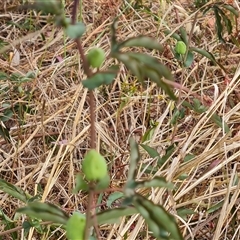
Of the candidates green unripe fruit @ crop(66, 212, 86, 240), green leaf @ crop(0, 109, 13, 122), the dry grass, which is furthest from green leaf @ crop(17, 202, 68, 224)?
green leaf @ crop(0, 109, 13, 122)

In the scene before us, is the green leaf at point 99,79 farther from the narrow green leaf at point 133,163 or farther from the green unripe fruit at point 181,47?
the green unripe fruit at point 181,47

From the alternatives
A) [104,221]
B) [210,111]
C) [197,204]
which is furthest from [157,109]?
[104,221]

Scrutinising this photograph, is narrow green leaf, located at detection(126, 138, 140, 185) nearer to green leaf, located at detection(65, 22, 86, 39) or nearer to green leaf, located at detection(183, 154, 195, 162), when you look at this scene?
green leaf, located at detection(65, 22, 86, 39)

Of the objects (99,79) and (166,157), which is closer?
(99,79)

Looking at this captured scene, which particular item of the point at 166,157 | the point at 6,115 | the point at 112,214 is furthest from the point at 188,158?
the point at 112,214

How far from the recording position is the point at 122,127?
1.44 m

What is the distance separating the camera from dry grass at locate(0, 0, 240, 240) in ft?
3.77

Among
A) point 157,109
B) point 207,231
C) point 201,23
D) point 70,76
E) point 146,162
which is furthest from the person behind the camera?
point 201,23

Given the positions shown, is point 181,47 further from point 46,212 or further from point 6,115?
point 46,212

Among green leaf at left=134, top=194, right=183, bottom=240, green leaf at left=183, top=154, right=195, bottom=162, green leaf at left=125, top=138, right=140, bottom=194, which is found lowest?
green leaf at left=183, top=154, right=195, bottom=162

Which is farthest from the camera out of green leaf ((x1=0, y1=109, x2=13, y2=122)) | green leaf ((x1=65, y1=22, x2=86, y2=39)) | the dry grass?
green leaf ((x1=0, y1=109, x2=13, y2=122))

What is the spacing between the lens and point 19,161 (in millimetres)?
1312

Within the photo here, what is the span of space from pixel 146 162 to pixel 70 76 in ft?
1.53

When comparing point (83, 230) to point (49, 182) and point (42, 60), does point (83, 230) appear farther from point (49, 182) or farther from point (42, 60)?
point (42, 60)
